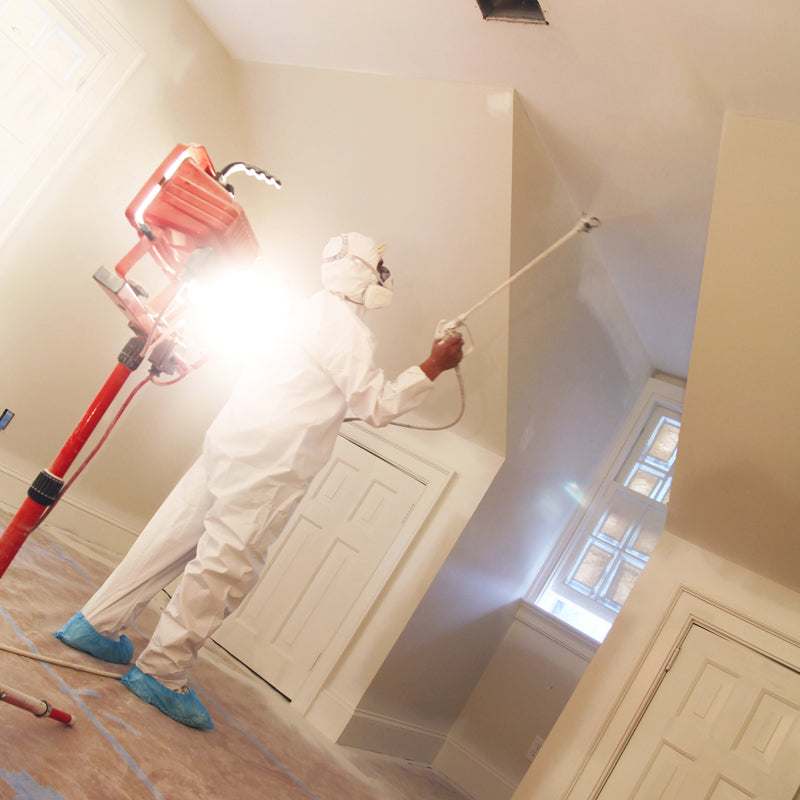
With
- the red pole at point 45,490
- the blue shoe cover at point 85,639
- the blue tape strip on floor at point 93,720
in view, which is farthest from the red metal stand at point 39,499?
the blue shoe cover at point 85,639

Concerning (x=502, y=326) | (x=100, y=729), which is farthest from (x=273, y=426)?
(x=502, y=326)

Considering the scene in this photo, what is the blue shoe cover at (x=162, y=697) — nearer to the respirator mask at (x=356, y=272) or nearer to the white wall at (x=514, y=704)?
the respirator mask at (x=356, y=272)

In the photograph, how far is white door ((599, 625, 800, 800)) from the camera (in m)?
2.57

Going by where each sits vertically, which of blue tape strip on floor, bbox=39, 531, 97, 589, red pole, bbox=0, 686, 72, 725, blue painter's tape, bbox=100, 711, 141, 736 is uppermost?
red pole, bbox=0, 686, 72, 725

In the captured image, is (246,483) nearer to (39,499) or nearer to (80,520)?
(39,499)

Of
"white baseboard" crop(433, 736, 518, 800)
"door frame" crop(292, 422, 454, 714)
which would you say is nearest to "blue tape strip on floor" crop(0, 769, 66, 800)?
"door frame" crop(292, 422, 454, 714)

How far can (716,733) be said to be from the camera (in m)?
2.68

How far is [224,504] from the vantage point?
2.14 m

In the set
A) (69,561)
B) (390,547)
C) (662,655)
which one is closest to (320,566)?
(390,547)

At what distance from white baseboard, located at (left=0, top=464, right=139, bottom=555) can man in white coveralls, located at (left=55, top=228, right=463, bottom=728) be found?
1308 millimetres

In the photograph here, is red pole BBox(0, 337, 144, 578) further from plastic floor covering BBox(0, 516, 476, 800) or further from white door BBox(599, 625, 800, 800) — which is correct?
white door BBox(599, 625, 800, 800)

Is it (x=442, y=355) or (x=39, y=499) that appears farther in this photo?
(x=442, y=355)

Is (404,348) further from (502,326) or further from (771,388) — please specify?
(771,388)

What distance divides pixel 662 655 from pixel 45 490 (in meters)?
2.38
